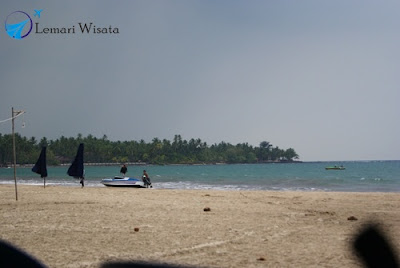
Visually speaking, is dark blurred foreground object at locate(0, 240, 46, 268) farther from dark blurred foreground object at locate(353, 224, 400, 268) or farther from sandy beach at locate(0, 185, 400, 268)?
sandy beach at locate(0, 185, 400, 268)

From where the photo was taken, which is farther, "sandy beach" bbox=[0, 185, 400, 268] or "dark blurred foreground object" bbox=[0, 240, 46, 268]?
"sandy beach" bbox=[0, 185, 400, 268]

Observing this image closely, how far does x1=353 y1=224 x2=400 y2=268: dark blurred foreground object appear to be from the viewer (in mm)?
633

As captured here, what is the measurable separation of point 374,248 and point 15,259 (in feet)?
1.81

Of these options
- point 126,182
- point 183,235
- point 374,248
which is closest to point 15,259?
point 374,248

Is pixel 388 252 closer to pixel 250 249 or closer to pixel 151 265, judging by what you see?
pixel 151 265

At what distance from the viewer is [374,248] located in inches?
25.7

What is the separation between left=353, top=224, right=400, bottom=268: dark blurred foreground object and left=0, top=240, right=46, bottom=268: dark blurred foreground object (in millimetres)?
492

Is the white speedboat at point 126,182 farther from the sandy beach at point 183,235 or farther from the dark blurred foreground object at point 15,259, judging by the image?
the dark blurred foreground object at point 15,259

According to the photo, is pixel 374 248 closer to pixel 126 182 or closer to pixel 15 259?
pixel 15 259

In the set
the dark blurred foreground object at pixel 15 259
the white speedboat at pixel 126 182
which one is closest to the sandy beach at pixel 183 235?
the dark blurred foreground object at pixel 15 259

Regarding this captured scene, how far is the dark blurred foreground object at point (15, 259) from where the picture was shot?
69 centimetres

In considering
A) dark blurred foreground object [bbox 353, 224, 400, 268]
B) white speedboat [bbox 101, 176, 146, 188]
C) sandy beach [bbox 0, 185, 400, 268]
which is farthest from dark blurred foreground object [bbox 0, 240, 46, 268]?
white speedboat [bbox 101, 176, 146, 188]

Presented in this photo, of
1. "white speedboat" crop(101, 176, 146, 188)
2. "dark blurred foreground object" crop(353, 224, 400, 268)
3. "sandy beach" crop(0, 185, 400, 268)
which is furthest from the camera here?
"white speedboat" crop(101, 176, 146, 188)

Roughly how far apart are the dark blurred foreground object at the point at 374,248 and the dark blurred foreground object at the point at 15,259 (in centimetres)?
49
